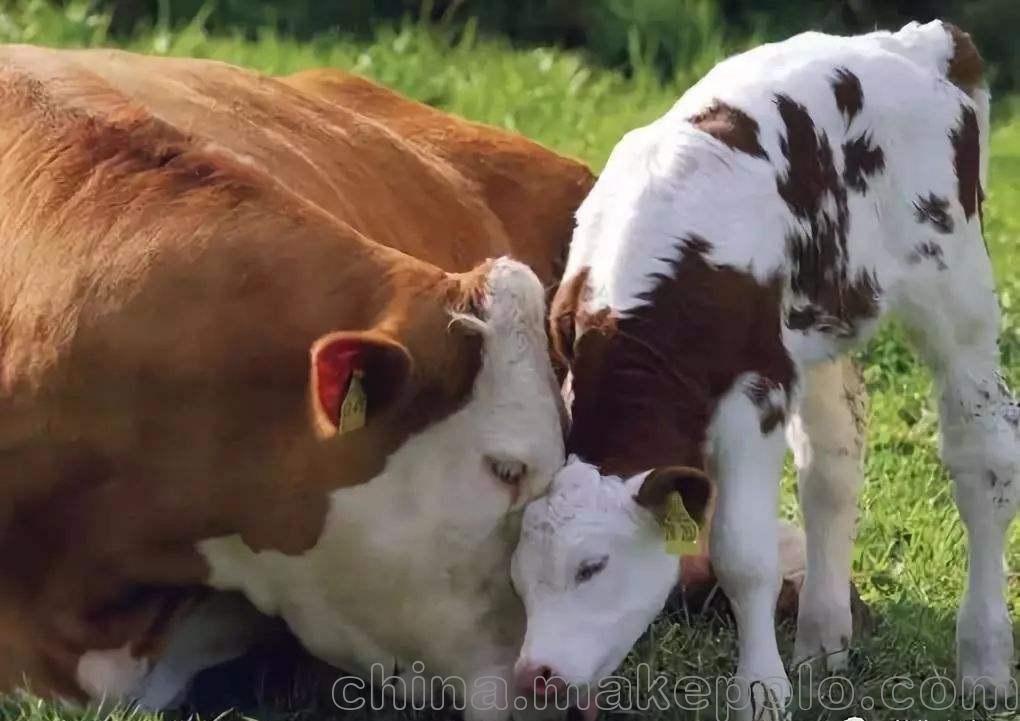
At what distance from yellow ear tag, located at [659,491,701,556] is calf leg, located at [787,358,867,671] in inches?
38.5

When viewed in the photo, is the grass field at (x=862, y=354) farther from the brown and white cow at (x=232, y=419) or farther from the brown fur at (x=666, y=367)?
the brown fur at (x=666, y=367)

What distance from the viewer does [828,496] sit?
4676mm

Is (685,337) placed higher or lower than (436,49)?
higher

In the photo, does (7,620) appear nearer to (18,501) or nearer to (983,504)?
(18,501)

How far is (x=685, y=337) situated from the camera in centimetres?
379

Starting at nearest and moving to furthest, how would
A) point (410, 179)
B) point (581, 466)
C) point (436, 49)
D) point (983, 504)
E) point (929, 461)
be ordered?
point (581, 466), point (983, 504), point (410, 179), point (929, 461), point (436, 49)

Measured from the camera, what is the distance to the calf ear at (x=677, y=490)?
11.6 ft

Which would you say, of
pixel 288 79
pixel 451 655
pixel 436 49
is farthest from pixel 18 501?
pixel 436 49

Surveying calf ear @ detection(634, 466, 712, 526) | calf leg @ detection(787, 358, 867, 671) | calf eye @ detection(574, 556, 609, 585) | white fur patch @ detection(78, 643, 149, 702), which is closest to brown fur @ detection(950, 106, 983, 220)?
calf leg @ detection(787, 358, 867, 671)

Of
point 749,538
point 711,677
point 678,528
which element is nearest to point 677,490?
point 678,528

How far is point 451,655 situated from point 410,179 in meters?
1.47

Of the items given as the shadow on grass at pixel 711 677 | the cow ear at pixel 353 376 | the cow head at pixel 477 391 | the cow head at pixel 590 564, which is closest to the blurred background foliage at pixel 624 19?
the shadow on grass at pixel 711 677

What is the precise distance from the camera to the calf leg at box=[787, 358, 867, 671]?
14.9 feet

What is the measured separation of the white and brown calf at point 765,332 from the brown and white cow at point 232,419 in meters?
0.21
